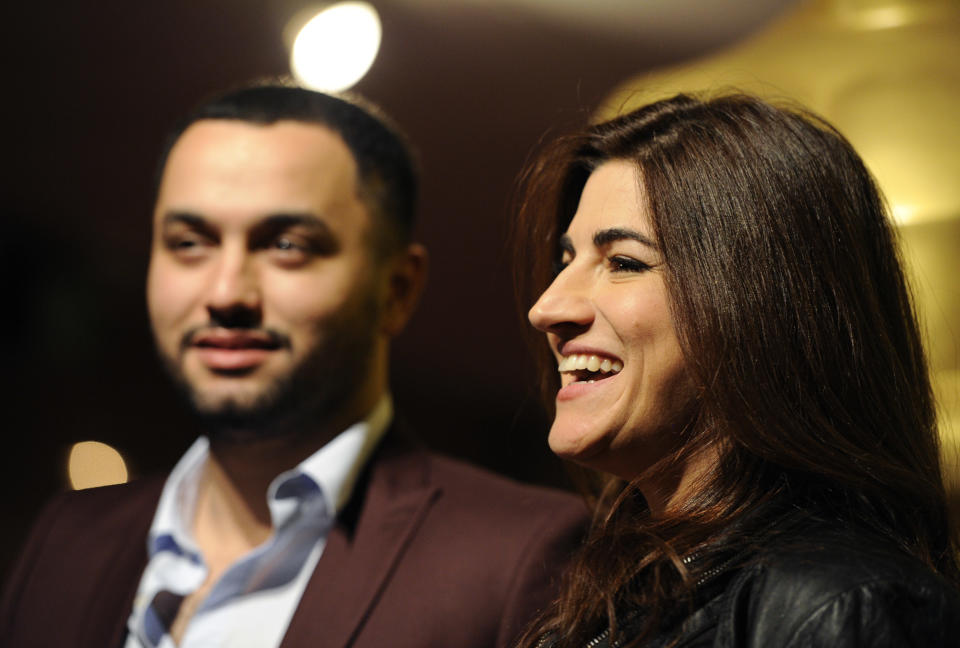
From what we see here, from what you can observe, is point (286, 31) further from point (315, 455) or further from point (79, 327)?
point (315, 455)

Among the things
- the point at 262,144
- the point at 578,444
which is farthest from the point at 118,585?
the point at 578,444

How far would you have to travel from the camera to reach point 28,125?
1.85 meters

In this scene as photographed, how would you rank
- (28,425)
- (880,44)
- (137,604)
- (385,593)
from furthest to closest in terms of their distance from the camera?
(28,425) < (880,44) < (137,604) < (385,593)

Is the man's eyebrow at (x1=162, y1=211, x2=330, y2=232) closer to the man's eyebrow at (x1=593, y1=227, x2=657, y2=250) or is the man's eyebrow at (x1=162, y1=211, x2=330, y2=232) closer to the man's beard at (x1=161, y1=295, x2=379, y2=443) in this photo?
the man's beard at (x1=161, y1=295, x2=379, y2=443)

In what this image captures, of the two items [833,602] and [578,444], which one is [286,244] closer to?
[578,444]

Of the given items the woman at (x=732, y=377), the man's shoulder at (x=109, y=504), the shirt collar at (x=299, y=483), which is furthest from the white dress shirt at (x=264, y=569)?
the woman at (x=732, y=377)

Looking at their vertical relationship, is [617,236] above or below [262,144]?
below

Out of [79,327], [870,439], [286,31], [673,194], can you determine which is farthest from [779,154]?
[79,327]

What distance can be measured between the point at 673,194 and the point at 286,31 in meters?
1.20

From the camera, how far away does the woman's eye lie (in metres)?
0.89

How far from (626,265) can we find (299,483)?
50 centimetres

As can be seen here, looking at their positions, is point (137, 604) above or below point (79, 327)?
below

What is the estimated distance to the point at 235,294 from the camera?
3.88 ft

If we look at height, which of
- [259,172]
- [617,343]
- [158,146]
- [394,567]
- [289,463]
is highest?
[158,146]
